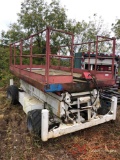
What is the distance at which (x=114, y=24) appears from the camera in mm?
16953

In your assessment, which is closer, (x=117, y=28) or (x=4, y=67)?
(x=4, y=67)

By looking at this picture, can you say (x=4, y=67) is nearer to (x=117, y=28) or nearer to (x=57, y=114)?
(x=57, y=114)

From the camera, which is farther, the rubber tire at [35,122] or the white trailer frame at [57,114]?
the rubber tire at [35,122]

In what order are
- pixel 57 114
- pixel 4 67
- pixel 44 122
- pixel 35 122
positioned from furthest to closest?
pixel 4 67
pixel 57 114
pixel 35 122
pixel 44 122

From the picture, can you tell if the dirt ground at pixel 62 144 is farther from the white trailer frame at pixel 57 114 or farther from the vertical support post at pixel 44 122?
the vertical support post at pixel 44 122

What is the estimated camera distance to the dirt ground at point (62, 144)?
276cm

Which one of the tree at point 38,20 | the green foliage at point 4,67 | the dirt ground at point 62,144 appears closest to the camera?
the dirt ground at point 62,144

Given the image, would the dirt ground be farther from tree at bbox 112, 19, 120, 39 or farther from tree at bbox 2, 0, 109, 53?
tree at bbox 112, 19, 120, 39

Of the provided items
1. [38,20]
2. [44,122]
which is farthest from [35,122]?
[38,20]

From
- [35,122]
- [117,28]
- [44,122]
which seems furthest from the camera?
[117,28]

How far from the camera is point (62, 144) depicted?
3156 millimetres

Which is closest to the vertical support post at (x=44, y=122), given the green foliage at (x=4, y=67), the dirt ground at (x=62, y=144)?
the dirt ground at (x=62, y=144)

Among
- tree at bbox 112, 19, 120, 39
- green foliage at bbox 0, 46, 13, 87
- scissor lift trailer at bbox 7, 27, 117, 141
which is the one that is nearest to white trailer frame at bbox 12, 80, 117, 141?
scissor lift trailer at bbox 7, 27, 117, 141

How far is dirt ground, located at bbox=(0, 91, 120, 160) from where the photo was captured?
2760mm
